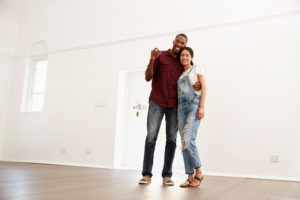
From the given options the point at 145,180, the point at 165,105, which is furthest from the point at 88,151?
the point at 165,105

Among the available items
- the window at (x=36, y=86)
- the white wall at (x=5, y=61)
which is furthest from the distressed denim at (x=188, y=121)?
the white wall at (x=5, y=61)

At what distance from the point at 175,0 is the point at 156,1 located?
0.36 metres

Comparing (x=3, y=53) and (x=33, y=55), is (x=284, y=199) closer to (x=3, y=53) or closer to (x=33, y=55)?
(x=33, y=55)

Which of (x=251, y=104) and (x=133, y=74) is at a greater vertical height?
(x=133, y=74)

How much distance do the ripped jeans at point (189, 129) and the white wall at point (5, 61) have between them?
16.5 feet

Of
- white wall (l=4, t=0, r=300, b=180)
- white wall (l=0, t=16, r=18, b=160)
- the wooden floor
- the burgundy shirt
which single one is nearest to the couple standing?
the burgundy shirt

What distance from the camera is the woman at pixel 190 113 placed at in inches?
78.3

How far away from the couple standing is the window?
13.6ft

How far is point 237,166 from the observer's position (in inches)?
137

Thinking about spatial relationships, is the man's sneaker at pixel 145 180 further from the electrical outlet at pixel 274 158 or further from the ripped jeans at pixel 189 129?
the electrical outlet at pixel 274 158

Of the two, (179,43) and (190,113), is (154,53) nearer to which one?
(179,43)

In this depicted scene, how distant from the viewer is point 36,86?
5.79 m

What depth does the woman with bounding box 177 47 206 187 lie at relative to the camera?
199 cm

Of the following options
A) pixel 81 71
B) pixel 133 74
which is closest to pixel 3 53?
pixel 81 71
